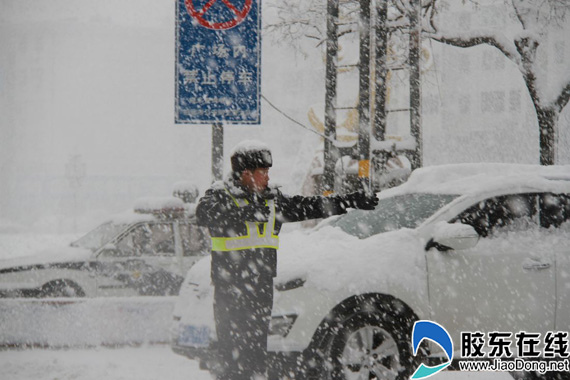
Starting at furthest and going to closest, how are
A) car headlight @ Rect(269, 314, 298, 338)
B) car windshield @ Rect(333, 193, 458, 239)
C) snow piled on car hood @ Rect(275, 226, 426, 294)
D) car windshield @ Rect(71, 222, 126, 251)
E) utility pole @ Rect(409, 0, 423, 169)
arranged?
utility pole @ Rect(409, 0, 423, 169) → car windshield @ Rect(71, 222, 126, 251) → car windshield @ Rect(333, 193, 458, 239) → snow piled on car hood @ Rect(275, 226, 426, 294) → car headlight @ Rect(269, 314, 298, 338)

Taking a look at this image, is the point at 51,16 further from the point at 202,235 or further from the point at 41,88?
the point at 202,235

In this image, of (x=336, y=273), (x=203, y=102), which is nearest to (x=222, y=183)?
(x=336, y=273)

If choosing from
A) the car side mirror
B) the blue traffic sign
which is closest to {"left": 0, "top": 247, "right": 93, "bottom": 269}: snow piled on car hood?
the blue traffic sign

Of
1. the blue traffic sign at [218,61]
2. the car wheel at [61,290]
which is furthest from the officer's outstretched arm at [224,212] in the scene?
the car wheel at [61,290]

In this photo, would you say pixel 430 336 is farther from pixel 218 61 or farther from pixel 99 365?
pixel 218 61

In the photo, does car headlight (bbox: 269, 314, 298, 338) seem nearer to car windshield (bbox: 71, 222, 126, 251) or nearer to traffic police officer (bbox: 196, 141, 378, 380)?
traffic police officer (bbox: 196, 141, 378, 380)

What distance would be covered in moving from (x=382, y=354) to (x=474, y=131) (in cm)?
5087

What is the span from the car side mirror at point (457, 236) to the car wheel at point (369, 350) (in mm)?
696

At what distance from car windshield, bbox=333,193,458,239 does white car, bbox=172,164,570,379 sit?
18mm

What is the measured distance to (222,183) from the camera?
173 inches

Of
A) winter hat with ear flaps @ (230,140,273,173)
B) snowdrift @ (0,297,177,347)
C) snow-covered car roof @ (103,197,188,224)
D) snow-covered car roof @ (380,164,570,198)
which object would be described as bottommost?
snowdrift @ (0,297,177,347)

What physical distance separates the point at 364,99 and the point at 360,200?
183 inches

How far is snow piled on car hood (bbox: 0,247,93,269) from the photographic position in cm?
760

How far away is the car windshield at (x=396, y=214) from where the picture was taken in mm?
5680
